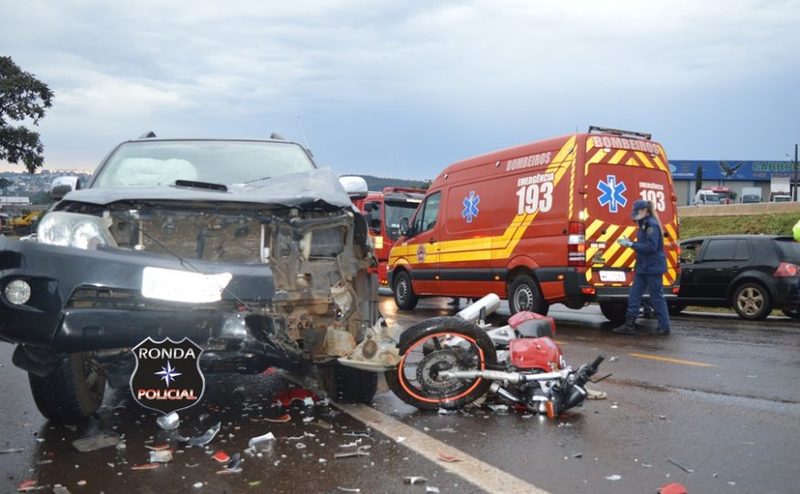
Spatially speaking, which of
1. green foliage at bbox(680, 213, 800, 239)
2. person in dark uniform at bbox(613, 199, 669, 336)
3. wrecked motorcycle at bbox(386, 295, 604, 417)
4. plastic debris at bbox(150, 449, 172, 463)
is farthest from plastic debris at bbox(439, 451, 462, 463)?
green foliage at bbox(680, 213, 800, 239)

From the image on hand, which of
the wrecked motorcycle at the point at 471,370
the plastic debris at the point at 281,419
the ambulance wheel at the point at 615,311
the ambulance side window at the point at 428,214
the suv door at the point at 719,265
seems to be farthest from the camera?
the ambulance side window at the point at 428,214

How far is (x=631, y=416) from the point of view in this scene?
4508mm

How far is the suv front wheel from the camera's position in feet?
37.0

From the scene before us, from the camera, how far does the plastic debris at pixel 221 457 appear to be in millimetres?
3547

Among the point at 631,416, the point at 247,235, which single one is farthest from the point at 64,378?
the point at 631,416

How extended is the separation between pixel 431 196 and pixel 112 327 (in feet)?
30.2

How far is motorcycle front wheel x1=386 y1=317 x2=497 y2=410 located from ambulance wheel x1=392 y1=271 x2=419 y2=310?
833 cm

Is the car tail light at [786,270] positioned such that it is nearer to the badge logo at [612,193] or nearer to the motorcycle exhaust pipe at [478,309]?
the badge logo at [612,193]

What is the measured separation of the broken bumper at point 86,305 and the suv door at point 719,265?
33.9 ft

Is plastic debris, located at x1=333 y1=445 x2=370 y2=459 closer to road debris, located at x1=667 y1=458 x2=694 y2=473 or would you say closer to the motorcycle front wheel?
the motorcycle front wheel

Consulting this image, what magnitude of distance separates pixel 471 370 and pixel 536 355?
426 millimetres

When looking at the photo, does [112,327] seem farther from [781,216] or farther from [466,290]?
[781,216]

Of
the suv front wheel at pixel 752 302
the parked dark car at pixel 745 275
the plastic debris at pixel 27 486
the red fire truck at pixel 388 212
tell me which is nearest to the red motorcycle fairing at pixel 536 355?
the plastic debris at pixel 27 486

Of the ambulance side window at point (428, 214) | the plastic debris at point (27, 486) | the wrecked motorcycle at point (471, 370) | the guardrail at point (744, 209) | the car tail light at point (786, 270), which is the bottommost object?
the plastic debris at point (27, 486)
